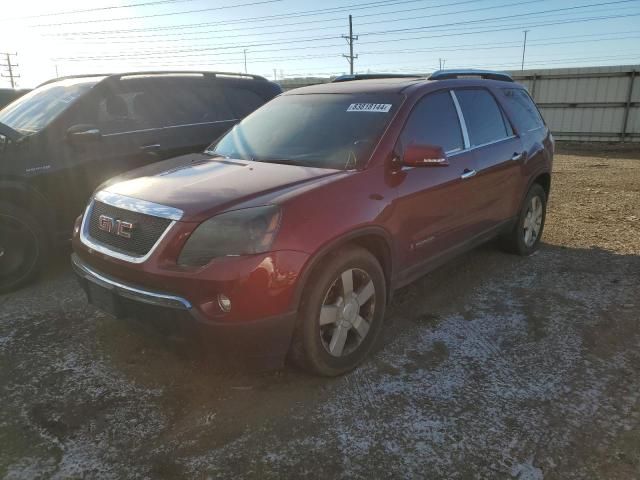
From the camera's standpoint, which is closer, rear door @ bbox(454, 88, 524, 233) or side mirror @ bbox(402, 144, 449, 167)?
side mirror @ bbox(402, 144, 449, 167)

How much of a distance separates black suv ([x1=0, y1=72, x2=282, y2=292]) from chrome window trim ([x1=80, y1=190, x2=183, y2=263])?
150 centimetres

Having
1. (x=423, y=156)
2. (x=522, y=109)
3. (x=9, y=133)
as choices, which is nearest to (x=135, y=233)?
(x=423, y=156)

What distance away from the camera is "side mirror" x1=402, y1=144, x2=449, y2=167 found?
3131 mm

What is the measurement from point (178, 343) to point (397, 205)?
5.13ft

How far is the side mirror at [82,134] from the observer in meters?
4.45

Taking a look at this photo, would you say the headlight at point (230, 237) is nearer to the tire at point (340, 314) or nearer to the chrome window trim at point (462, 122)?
the tire at point (340, 314)

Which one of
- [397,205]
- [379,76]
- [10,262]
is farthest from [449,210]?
[10,262]

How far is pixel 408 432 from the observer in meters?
2.52

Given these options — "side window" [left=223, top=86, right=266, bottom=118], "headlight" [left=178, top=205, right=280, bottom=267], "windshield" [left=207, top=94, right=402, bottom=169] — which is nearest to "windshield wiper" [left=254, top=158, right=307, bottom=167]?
"windshield" [left=207, top=94, right=402, bottom=169]

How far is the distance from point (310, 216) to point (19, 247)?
3.01 m

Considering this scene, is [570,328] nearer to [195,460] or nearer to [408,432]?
[408,432]

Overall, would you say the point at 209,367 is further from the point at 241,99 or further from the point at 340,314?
the point at 241,99

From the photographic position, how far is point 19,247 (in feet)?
14.0

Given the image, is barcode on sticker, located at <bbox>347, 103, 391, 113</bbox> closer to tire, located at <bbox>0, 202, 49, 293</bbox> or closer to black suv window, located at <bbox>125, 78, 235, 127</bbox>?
black suv window, located at <bbox>125, 78, 235, 127</bbox>
